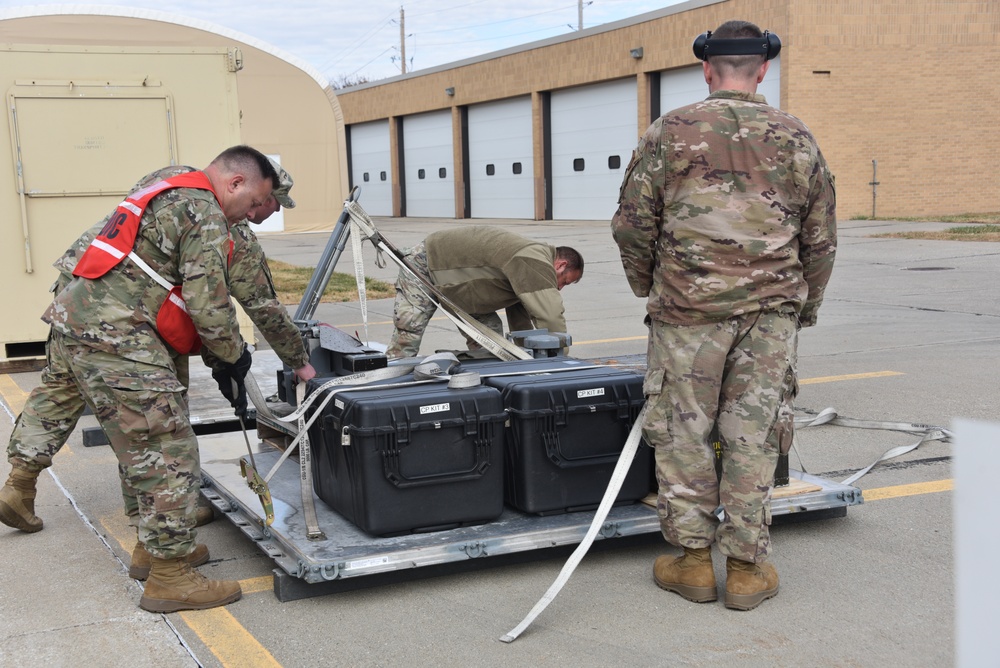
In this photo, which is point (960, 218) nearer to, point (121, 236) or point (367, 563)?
point (367, 563)

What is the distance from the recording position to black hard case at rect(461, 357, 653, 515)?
453cm

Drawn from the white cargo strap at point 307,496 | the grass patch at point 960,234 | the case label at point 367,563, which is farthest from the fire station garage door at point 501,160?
the case label at point 367,563

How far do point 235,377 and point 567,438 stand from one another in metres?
1.47

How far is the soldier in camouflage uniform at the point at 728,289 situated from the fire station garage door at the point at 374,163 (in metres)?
39.9

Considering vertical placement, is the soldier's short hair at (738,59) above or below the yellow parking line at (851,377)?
above

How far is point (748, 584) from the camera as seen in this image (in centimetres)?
402

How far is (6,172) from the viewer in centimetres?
920

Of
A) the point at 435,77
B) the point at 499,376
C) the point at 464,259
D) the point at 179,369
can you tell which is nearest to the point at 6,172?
the point at 464,259

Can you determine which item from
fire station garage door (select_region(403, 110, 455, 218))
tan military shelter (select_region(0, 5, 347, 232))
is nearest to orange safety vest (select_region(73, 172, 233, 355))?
tan military shelter (select_region(0, 5, 347, 232))

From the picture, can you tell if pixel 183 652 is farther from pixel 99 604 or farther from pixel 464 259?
pixel 464 259

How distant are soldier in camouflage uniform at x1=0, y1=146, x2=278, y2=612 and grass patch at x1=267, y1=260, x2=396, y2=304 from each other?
9.66m

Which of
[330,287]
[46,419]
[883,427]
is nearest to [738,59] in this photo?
[883,427]

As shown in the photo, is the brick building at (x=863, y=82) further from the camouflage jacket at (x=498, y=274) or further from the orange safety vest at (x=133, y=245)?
the orange safety vest at (x=133, y=245)

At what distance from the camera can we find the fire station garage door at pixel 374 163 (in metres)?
43.7
